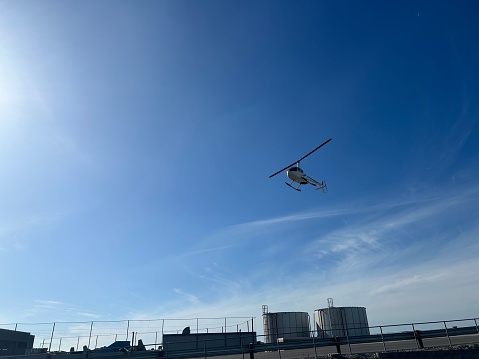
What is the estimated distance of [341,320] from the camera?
138 ft

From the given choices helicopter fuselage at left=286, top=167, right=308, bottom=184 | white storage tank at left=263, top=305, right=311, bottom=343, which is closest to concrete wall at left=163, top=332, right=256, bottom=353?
white storage tank at left=263, top=305, right=311, bottom=343

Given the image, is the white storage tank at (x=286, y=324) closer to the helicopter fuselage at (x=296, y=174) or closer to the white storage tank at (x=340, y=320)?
the white storage tank at (x=340, y=320)

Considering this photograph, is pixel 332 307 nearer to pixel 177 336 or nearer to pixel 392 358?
pixel 177 336

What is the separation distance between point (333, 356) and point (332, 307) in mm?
24084

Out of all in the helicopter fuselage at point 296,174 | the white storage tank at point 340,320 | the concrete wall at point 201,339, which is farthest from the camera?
the white storage tank at point 340,320

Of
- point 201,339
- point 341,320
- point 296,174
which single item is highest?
point 296,174

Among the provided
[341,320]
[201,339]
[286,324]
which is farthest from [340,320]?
[201,339]

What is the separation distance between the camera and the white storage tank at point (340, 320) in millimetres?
41669

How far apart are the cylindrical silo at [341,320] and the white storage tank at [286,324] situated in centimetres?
176

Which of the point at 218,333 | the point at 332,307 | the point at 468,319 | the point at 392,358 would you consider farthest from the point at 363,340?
the point at 332,307

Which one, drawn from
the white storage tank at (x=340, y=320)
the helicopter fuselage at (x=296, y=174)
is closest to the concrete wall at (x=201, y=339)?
the white storage tank at (x=340, y=320)

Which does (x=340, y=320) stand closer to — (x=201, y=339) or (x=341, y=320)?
(x=341, y=320)

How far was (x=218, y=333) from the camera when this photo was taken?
120ft

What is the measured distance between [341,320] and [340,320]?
11cm
